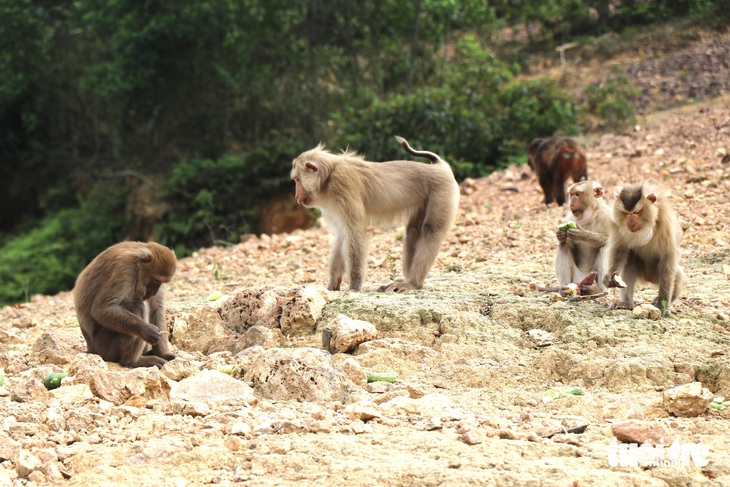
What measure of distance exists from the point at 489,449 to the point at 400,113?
14.0m

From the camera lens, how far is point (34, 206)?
83.0 feet

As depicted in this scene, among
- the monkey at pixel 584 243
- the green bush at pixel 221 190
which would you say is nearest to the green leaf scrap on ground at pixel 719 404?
the monkey at pixel 584 243

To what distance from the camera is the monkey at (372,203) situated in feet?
27.7

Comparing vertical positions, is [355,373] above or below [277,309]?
above

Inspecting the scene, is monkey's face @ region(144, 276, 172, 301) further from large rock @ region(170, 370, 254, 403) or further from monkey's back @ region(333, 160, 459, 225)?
monkey's back @ region(333, 160, 459, 225)

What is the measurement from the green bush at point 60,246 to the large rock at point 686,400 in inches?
636

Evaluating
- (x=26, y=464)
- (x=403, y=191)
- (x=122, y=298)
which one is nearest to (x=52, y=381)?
(x=122, y=298)

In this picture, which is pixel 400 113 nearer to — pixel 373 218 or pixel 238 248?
pixel 238 248

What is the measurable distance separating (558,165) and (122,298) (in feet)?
27.5

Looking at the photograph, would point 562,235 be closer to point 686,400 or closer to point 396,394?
point 686,400

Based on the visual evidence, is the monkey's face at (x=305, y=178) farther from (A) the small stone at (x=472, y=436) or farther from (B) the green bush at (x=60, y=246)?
(B) the green bush at (x=60, y=246)

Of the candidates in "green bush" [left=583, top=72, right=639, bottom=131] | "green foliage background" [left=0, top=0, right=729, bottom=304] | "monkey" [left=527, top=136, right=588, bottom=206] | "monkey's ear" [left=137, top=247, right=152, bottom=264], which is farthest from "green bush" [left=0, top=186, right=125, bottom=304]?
"monkey's ear" [left=137, top=247, right=152, bottom=264]

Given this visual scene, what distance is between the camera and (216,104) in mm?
22625

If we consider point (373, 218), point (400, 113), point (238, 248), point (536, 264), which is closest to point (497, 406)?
point (373, 218)
